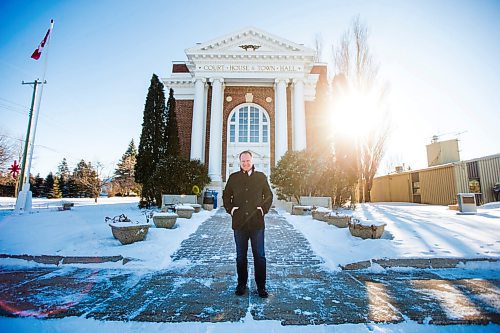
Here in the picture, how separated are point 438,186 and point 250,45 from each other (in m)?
17.2

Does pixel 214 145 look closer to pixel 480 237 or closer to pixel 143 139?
pixel 143 139

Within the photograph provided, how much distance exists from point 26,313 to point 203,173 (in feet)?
41.4

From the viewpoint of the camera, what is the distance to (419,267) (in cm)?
398

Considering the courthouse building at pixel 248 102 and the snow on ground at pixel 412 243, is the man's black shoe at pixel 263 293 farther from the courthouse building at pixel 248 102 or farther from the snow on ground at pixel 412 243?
the courthouse building at pixel 248 102

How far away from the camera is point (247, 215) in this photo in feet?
9.82

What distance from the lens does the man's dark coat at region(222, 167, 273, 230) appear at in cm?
301

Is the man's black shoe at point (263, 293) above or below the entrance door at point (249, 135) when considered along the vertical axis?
below

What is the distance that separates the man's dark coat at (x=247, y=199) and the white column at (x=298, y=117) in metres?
14.1

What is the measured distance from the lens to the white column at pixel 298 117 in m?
17.1

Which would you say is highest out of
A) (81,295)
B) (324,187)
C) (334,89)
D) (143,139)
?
(334,89)

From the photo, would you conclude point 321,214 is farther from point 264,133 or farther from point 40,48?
point 40,48

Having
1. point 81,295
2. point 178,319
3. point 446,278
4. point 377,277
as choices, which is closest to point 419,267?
point 446,278

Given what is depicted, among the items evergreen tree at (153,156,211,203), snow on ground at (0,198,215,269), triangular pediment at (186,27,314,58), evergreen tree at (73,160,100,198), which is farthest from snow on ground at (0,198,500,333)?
evergreen tree at (73,160,100,198)

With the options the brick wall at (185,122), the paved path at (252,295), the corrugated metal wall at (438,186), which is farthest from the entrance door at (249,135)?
the paved path at (252,295)
